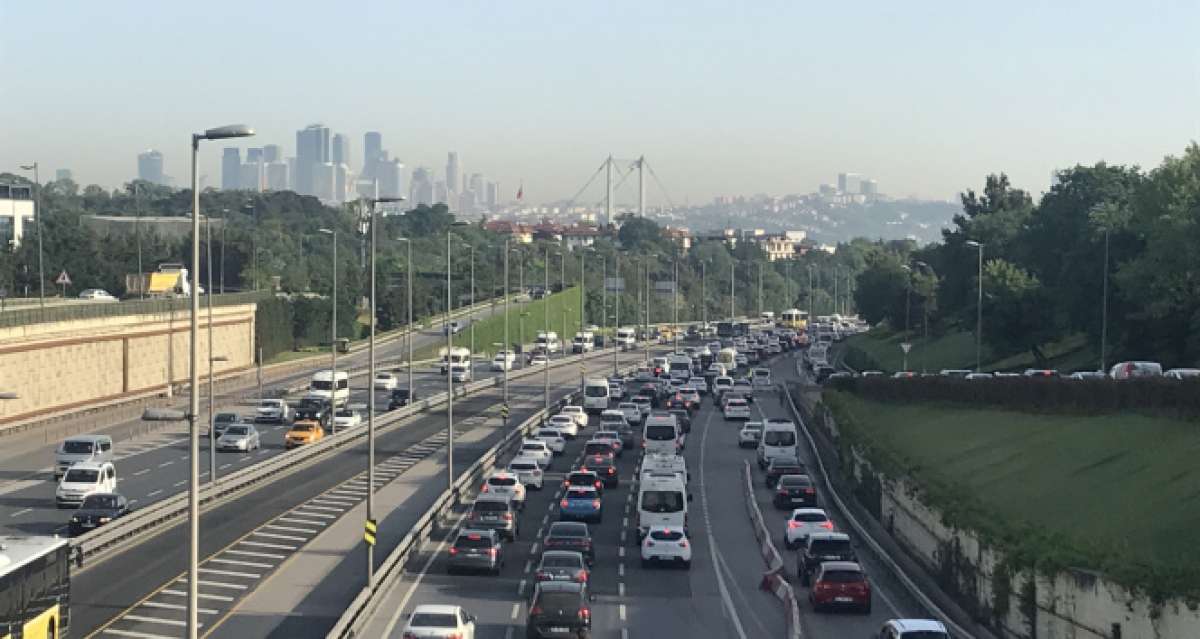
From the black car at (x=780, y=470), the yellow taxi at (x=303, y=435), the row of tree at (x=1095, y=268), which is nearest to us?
the black car at (x=780, y=470)

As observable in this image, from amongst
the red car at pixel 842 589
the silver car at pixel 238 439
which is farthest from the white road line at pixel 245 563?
the silver car at pixel 238 439

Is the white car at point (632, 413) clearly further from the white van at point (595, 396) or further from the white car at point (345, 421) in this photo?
the white car at point (345, 421)

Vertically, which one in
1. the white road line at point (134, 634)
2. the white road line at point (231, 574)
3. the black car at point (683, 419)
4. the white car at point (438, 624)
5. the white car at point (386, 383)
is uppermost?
the white car at point (438, 624)

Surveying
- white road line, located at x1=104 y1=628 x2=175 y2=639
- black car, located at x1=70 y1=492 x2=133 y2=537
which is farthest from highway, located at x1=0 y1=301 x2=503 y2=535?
white road line, located at x1=104 y1=628 x2=175 y2=639

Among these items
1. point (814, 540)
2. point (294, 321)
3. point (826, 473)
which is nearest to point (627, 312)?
point (294, 321)

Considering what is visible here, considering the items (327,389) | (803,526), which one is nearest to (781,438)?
(803,526)

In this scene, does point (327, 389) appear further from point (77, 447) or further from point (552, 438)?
point (77, 447)

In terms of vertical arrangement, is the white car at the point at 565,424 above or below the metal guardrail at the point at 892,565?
below

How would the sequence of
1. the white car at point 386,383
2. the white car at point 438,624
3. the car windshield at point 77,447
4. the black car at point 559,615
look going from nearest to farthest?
the white car at point 438,624 → the black car at point 559,615 → the car windshield at point 77,447 → the white car at point 386,383
